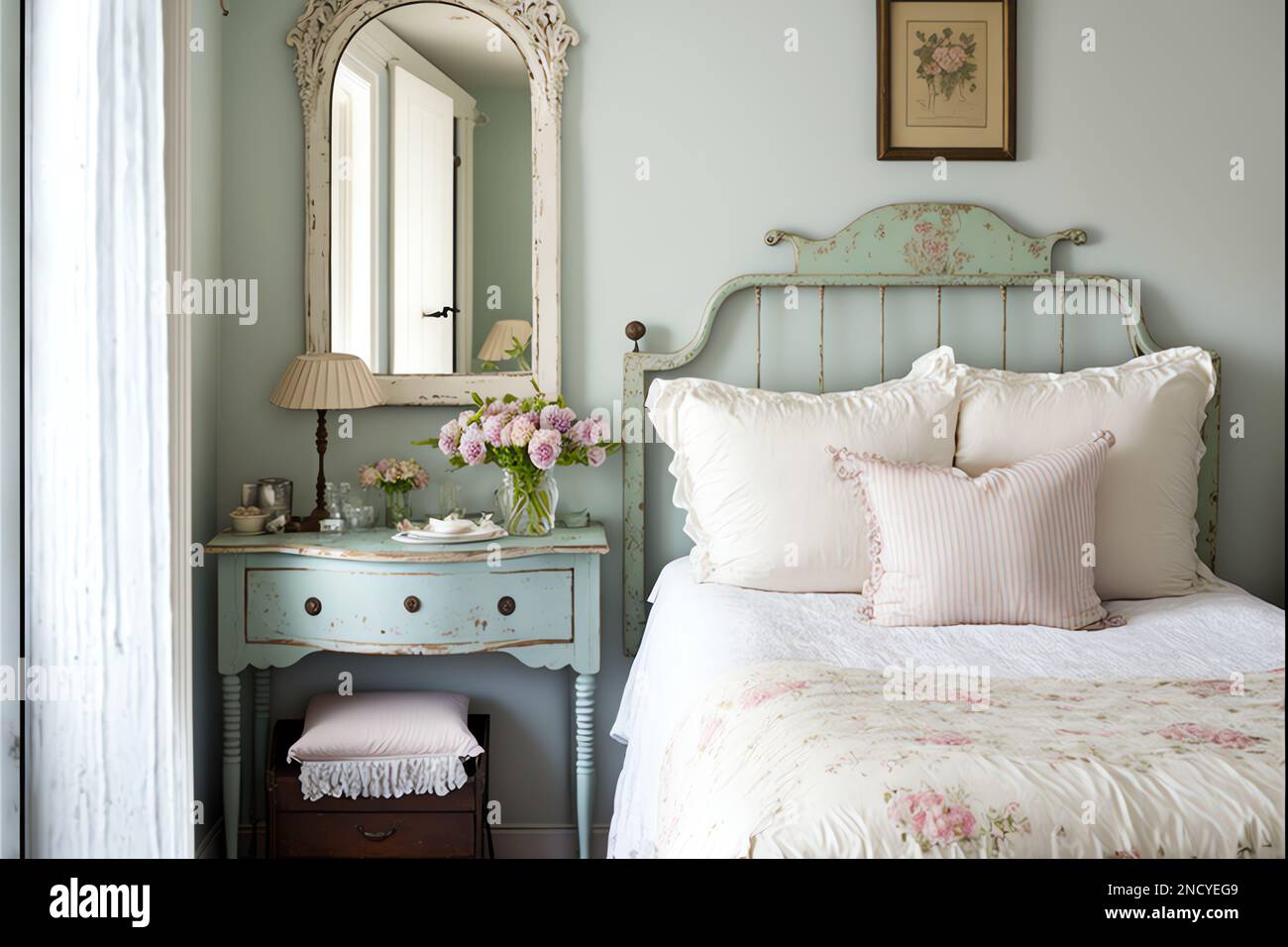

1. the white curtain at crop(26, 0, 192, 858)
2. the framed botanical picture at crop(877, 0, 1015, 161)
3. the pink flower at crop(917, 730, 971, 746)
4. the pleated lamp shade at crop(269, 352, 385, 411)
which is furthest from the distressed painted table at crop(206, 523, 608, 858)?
the framed botanical picture at crop(877, 0, 1015, 161)

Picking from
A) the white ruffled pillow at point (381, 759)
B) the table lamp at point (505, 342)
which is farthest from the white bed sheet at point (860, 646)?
the table lamp at point (505, 342)

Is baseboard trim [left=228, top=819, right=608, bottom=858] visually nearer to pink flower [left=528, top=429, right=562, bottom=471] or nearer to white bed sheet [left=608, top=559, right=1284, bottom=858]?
white bed sheet [left=608, top=559, right=1284, bottom=858]

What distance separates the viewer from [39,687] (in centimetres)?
181

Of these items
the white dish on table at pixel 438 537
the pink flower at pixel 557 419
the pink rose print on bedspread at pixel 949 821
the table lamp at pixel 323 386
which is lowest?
the pink rose print on bedspread at pixel 949 821

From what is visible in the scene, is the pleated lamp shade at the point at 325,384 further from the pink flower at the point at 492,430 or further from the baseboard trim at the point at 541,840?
the baseboard trim at the point at 541,840

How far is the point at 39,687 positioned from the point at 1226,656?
2.02 metres

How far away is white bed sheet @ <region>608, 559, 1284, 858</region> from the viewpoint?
5.74 ft

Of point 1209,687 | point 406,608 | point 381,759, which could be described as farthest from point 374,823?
point 1209,687

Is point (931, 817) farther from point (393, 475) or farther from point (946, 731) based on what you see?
point (393, 475)

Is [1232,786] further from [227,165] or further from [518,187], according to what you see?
[227,165]

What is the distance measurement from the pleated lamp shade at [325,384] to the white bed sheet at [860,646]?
905 millimetres

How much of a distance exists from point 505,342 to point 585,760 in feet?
3.48

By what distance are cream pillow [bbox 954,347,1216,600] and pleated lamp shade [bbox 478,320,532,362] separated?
108cm

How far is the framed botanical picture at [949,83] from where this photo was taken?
8.82 ft
